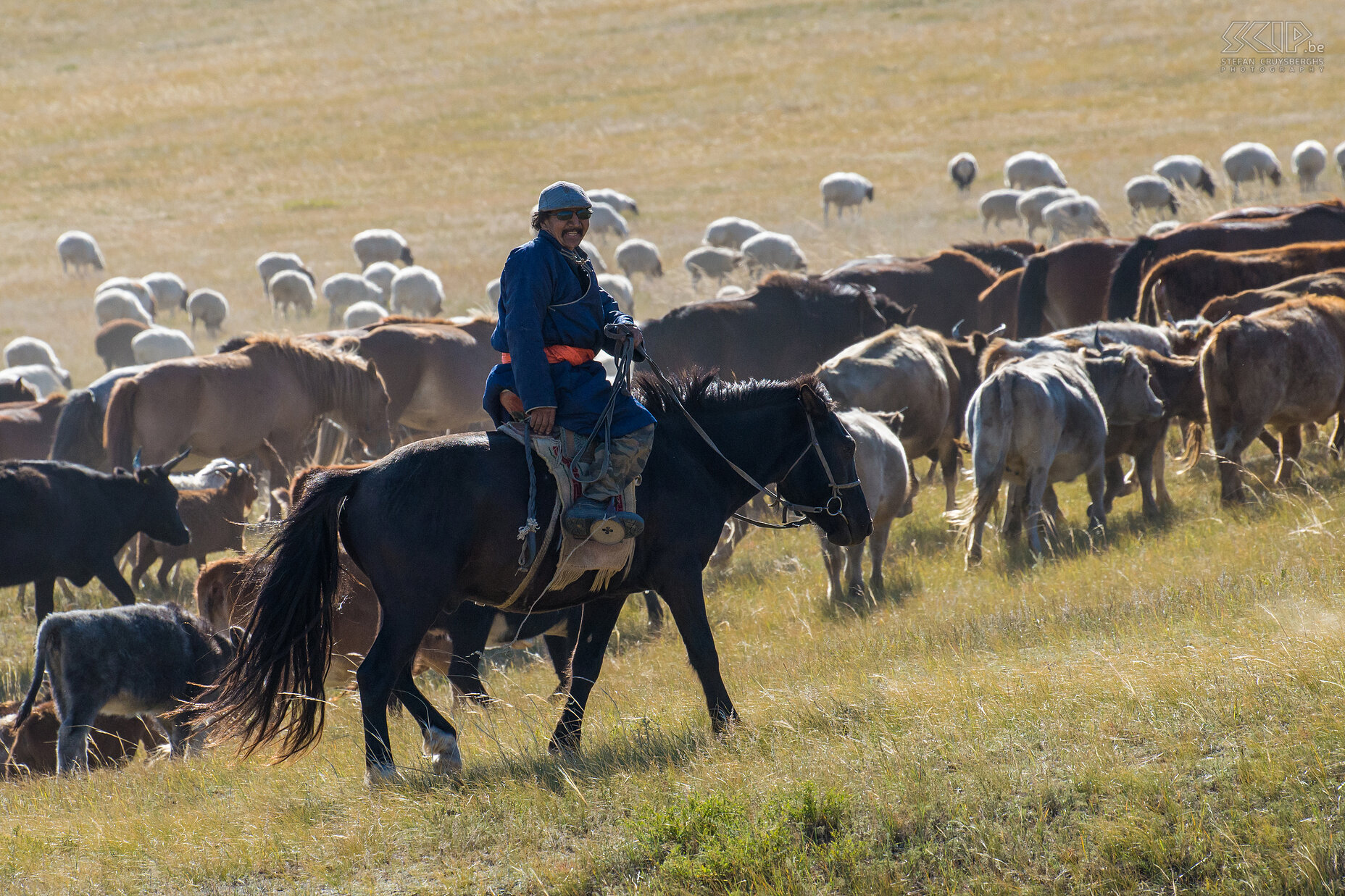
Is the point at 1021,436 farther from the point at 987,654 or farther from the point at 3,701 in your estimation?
the point at 3,701

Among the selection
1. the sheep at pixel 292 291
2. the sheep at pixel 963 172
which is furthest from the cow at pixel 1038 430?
the sheep at pixel 963 172

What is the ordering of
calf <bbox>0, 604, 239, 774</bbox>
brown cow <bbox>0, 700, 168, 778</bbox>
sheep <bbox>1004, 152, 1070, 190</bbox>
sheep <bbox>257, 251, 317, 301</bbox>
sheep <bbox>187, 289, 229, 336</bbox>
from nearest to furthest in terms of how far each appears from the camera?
1. calf <bbox>0, 604, 239, 774</bbox>
2. brown cow <bbox>0, 700, 168, 778</bbox>
3. sheep <bbox>187, 289, 229, 336</bbox>
4. sheep <bbox>257, 251, 317, 301</bbox>
5. sheep <bbox>1004, 152, 1070, 190</bbox>

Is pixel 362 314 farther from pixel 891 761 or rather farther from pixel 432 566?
pixel 891 761

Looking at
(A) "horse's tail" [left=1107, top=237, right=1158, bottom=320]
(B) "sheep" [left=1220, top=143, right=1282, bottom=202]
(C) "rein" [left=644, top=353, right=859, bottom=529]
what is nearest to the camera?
(C) "rein" [left=644, top=353, right=859, bottom=529]

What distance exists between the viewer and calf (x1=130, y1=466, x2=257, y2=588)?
1277cm

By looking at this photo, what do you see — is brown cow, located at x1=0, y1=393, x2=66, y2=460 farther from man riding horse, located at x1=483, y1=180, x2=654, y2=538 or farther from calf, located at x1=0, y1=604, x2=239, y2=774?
man riding horse, located at x1=483, y1=180, x2=654, y2=538

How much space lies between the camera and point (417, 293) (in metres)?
29.6

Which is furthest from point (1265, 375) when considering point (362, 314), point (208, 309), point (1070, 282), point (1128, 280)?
point (208, 309)

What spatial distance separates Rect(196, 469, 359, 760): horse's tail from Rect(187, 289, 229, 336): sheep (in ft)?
92.2

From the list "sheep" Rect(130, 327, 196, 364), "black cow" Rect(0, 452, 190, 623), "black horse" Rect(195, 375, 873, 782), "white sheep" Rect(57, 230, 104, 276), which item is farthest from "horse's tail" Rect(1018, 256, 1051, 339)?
"white sheep" Rect(57, 230, 104, 276)

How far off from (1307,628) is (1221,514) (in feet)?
14.7

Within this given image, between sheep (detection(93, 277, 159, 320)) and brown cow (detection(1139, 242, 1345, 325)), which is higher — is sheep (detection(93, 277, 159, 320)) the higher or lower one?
the lower one

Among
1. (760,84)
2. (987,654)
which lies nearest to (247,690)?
(987,654)

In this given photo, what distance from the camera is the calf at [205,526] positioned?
12773 millimetres
